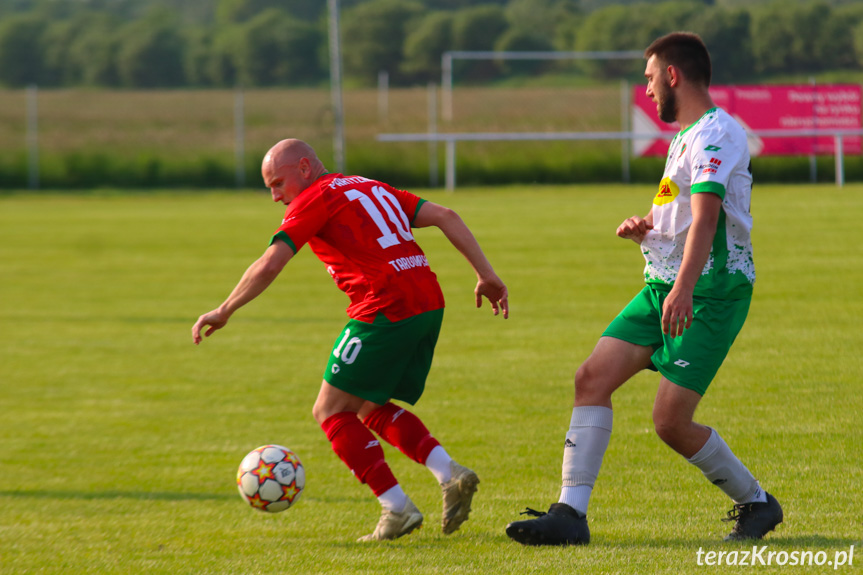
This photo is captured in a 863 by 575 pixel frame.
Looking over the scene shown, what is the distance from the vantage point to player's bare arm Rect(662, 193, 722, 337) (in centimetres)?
392

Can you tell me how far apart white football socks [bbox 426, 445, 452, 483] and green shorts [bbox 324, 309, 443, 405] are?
0.32 metres

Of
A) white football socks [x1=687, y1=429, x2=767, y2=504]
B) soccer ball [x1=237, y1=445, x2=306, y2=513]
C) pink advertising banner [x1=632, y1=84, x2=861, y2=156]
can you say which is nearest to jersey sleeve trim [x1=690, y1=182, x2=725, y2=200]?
white football socks [x1=687, y1=429, x2=767, y2=504]

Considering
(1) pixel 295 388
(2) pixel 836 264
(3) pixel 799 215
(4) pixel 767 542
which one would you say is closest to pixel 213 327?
(4) pixel 767 542

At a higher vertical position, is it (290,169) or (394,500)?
(290,169)

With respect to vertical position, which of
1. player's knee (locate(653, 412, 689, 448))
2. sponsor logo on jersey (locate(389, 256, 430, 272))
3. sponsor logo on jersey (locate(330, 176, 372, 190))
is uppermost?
sponsor logo on jersey (locate(330, 176, 372, 190))

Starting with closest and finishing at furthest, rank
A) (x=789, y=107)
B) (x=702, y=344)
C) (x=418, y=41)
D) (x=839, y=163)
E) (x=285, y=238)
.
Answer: (x=702, y=344) < (x=285, y=238) < (x=839, y=163) < (x=789, y=107) < (x=418, y=41)

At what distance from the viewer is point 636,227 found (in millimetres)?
4285

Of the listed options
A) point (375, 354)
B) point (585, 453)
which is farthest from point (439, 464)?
point (585, 453)

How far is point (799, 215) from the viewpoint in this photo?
18828 millimetres

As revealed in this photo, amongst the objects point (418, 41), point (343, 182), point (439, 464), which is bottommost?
point (439, 464)

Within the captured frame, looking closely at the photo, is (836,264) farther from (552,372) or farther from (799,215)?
(552,372)

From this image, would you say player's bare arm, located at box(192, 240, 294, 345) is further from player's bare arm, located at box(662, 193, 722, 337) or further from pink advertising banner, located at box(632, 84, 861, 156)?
pink advertising banner, located at box(632, 84, 861, 156)

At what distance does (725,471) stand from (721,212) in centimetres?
102

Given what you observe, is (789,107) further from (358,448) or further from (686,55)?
(358,448)
